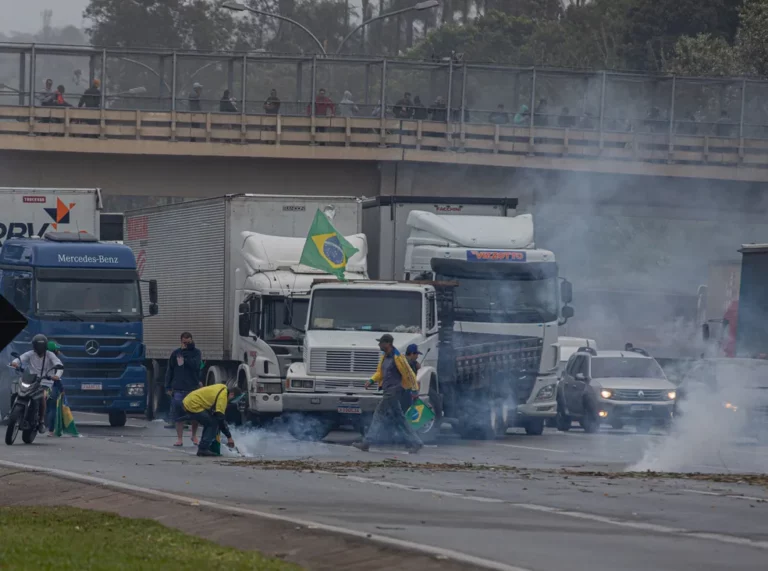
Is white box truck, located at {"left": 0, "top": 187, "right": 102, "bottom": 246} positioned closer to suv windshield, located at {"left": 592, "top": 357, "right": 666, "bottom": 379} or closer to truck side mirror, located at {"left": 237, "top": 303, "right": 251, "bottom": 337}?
truck side mirror, located at {"left": 237, "top": 303, "right": 251, "bottom": 337}

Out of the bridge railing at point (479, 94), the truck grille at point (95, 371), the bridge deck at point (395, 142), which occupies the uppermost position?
the bridge railing at point (479, 94)

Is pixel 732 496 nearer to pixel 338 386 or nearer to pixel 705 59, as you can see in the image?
pixel 338 386

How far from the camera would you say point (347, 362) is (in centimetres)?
2295

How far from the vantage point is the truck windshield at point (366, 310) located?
23.6m

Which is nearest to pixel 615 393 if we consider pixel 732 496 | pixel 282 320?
pixel 282 320

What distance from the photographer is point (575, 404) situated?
98.8 ft

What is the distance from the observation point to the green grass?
9.00m

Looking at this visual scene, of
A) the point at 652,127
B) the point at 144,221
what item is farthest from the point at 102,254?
the point at 652,127

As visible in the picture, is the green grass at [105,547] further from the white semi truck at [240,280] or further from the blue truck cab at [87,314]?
the blue truck cab at [87,314]

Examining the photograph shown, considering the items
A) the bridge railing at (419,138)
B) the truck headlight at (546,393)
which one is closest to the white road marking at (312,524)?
the truck headlight at (546,393)

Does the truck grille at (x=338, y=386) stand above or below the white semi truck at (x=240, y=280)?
below

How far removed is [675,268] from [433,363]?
4895 centimetres

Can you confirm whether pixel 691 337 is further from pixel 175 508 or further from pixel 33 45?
pixel 175 508

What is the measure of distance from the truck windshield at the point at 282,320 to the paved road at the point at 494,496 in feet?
7.55
